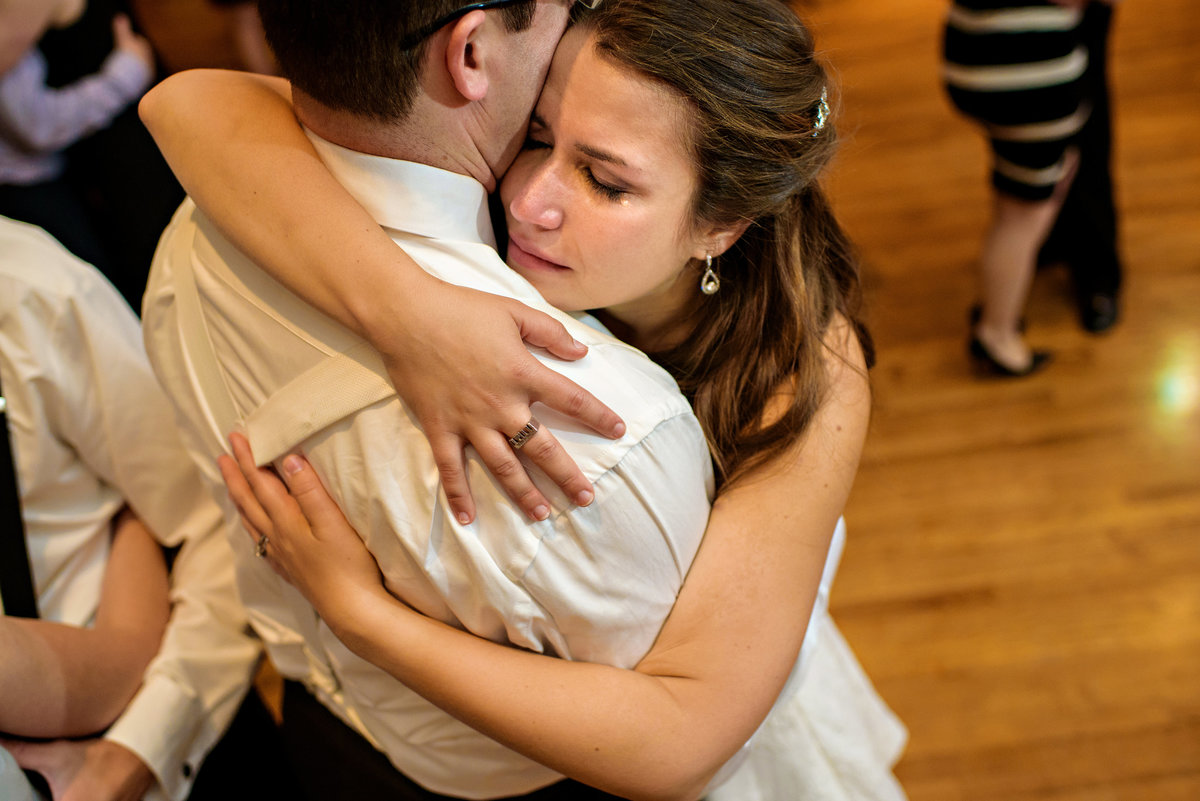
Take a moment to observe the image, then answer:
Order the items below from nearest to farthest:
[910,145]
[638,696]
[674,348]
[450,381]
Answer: [450,381], [638,696], [674,348], [910,145]

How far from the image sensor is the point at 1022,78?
7.66 ft

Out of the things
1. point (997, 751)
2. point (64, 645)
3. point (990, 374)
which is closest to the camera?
point (64, 645)

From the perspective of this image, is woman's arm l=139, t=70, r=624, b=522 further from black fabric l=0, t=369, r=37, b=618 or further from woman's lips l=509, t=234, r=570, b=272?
black fabric l=0, t=369, r=37, b=618

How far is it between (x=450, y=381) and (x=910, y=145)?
10.9 feet

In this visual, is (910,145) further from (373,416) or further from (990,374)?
(373,416)

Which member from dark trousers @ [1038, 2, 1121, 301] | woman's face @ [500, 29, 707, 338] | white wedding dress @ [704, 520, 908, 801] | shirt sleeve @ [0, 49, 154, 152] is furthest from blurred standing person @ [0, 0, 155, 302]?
dark trousers @ [1038, 2, 1121, 301]

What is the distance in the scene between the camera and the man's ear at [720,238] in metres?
1.16

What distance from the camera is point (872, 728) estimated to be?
146cm

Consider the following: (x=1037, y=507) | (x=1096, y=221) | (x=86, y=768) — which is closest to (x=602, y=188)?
(x=86, y=768)

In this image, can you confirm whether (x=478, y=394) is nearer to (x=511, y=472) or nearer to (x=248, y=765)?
(x=511, y=472)

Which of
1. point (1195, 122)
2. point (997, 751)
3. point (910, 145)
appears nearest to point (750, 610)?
point (997, 751)

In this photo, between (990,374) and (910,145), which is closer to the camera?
(990,374)

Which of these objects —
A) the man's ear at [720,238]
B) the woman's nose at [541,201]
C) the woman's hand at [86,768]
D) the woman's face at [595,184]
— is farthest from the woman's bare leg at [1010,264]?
the woman's hand at [86,768]

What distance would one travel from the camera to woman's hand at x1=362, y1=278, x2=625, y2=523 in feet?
2.89
